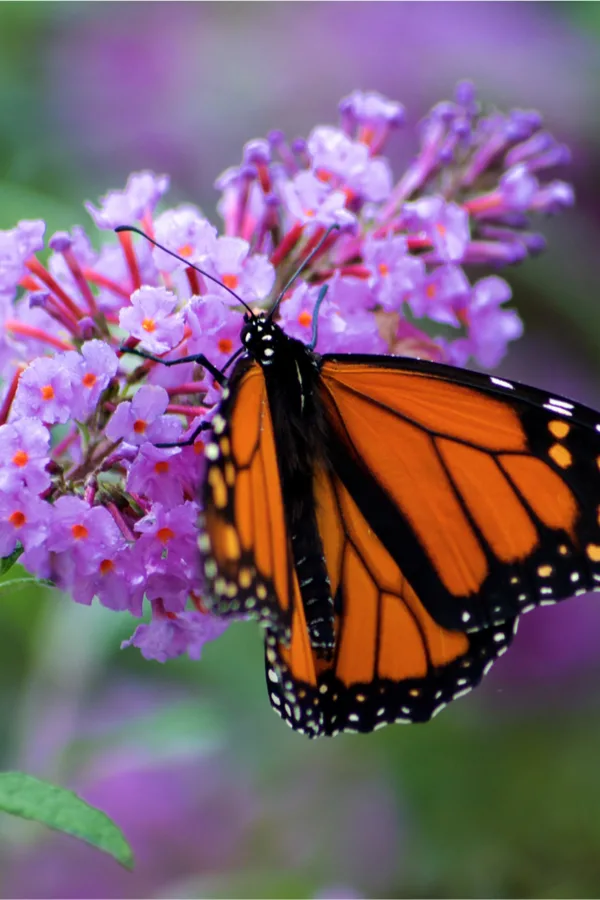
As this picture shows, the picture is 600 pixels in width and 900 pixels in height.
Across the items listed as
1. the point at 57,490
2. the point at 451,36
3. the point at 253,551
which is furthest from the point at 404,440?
the point at 451,36

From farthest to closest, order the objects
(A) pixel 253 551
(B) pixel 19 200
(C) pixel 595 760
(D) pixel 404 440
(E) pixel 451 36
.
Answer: (E) pixel 451 36
(C) pixel 595 760
(B) pixel 19 200
(D) pixel 404 440
(A) pixel 253 551

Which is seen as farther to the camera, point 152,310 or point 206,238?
point 206,238

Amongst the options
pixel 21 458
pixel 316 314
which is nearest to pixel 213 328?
pixel 316 314

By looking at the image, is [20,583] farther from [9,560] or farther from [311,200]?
[311,200]

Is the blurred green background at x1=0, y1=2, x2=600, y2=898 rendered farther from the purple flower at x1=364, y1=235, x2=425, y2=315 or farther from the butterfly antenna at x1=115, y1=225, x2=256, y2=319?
the purple flower at x1=364, y1=235, x2=425, y2=315

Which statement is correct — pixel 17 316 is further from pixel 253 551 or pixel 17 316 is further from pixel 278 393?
pixel 253 551

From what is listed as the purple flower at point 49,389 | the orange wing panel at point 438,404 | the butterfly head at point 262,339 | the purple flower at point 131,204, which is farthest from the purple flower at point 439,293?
the purple flower at point 49,389

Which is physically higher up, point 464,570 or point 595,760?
point 464,570
